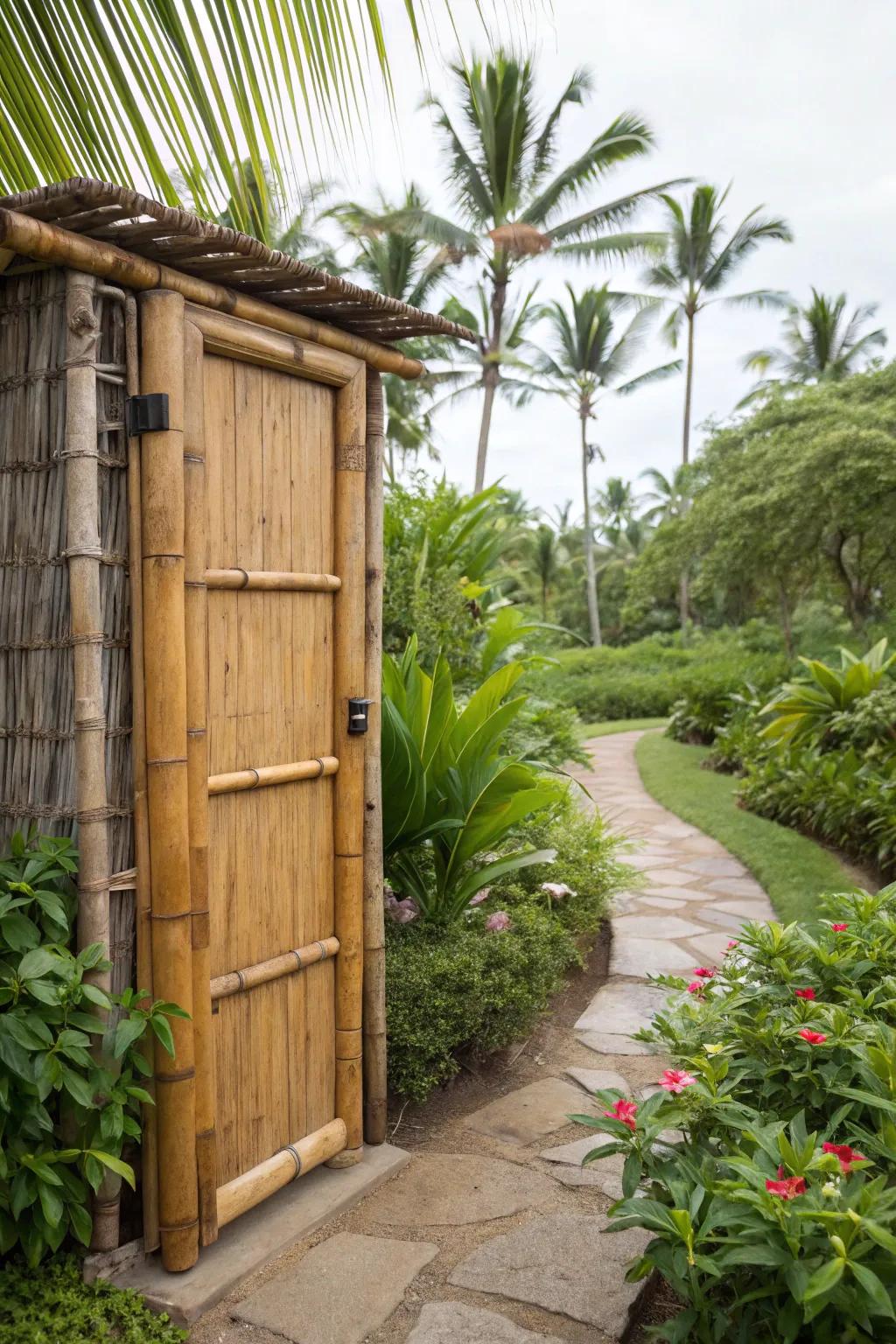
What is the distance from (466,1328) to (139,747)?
1377 millimetres

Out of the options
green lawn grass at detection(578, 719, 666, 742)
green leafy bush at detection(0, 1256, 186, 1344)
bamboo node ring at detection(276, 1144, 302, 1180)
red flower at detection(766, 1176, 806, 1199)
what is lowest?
green leafy bush at detection(0, 1256, 186, 1344)

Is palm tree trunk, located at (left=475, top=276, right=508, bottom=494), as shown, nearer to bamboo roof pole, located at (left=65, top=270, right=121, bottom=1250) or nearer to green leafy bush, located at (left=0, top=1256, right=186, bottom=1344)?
bamboo roof pole, located at (left=65, top=270, right=121, bottom=1250)

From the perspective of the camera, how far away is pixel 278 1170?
2537mm

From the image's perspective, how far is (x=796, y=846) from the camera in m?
6.30

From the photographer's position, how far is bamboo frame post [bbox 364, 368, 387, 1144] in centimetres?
287

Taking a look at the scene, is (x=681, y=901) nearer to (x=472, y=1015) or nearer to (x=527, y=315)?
(x=472, y=1015)

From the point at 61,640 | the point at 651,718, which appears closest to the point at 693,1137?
the point at 61,640

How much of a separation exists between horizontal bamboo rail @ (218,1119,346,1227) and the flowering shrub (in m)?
0.94

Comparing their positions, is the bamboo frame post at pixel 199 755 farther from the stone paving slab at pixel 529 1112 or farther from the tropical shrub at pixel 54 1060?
the stone paving slab at pixel 529 1112

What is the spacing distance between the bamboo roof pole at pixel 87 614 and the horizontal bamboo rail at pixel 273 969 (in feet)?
1.16

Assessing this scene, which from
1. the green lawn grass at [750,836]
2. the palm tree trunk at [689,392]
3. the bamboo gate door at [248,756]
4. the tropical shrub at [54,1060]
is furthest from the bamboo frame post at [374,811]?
the palm tree trunk at [689,392]

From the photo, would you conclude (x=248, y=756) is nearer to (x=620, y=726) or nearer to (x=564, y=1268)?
(x=564, y=1268)

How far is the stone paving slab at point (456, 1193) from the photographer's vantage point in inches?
100

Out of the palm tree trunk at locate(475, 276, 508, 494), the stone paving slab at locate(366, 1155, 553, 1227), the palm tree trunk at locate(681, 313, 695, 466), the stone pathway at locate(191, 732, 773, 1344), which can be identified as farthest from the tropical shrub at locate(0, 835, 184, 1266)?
the palm tree trunk at locate(681, 313, 695, 466)
